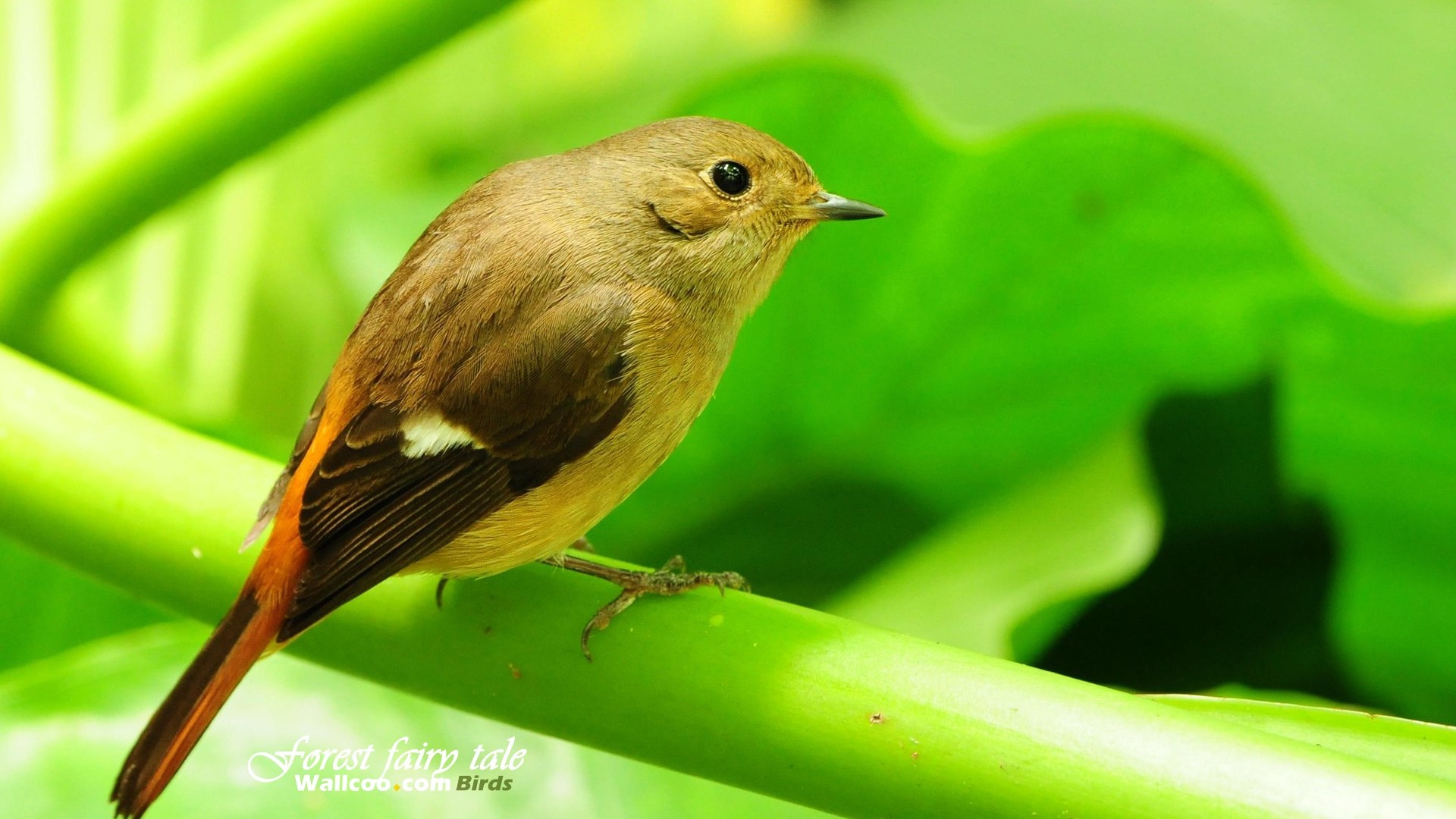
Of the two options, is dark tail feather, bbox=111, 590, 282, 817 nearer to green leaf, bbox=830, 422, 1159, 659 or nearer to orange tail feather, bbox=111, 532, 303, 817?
orange tail feather, bbox=111, 532, 303, 817

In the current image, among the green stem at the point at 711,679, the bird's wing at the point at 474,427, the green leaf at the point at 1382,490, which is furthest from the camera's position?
the green leaf at the point at 1382,490

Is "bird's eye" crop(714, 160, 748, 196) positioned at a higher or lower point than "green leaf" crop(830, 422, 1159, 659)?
higher

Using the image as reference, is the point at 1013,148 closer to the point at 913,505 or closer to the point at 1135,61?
the point at 913,505

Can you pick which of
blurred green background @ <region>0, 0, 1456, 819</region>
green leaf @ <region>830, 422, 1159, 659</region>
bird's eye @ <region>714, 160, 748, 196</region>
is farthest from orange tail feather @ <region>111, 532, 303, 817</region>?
green leaf @ <region>830, 422, 1159, 659</region>

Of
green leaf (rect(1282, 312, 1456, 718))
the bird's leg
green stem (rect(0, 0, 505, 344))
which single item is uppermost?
green stem (rect(0, 0, 505, 344))

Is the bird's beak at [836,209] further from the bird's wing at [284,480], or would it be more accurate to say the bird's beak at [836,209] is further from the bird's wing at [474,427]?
the bird's wing at [284,480]

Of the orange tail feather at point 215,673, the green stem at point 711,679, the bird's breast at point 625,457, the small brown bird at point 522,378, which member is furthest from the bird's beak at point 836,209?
the orange tail feather at point 215,673
